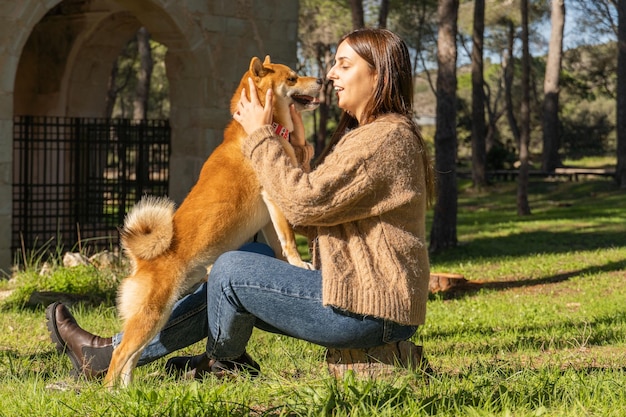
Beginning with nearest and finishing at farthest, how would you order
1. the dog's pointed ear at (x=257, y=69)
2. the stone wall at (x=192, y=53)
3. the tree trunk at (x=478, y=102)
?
the dog's pointed ear at (x=257, y=69) < the stone wall at (x=192, y=53) < the tree trunk at (x=478, y=102)

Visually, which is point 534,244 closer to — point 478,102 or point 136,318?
point 478,102

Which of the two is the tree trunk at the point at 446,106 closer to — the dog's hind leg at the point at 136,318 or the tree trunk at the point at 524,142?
the tree trunk at the point at 524,142

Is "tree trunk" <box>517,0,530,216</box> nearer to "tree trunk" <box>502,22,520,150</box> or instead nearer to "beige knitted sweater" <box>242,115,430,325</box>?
"tree trunk" <box>502,22,520,150</box>

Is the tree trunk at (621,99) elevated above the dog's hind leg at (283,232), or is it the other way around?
the tree trunk at (621,99)

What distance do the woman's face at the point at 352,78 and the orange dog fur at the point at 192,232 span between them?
0.35 m

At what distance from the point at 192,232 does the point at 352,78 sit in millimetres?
1105

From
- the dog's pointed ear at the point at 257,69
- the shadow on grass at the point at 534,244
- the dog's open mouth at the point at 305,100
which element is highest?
the dog's pointed ear at the point at 257,69

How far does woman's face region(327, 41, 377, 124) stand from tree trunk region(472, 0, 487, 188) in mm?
19508

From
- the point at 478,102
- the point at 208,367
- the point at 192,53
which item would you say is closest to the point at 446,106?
the point at 192,53

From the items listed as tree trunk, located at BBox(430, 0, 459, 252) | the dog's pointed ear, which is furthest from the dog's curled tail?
tree trunk, located at BBox(430, 0, 459, 252)

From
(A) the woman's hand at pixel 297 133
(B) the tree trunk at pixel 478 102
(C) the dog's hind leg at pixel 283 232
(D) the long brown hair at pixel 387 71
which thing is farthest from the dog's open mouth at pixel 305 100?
(B) the tree trunk at pixel 478 102

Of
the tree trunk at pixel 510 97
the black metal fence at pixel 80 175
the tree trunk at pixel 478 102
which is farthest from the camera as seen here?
the tree trunk at pixel 510 97

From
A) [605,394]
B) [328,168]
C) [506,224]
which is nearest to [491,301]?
[605,394]

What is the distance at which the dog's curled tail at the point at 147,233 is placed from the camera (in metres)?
4.32
